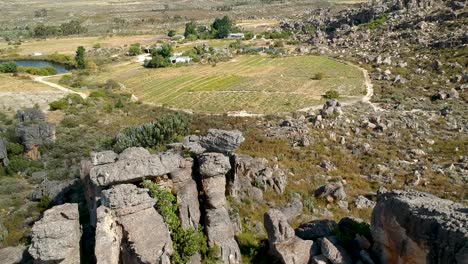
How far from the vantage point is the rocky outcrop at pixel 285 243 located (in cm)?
1616

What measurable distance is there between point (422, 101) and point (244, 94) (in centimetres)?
2329

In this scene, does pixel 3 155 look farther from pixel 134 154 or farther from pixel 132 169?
pixel 132 169

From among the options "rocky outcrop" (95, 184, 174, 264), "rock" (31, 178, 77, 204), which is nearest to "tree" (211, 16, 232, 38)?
"rock" (31, 178, 77, 204)

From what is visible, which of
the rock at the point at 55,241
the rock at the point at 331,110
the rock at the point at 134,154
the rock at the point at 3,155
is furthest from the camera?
the rock at the point at 331,110

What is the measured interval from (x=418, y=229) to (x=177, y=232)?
8684 mm

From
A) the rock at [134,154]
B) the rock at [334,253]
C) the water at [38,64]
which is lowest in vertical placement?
the water at [38,64]

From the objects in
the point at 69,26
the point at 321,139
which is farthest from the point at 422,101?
the point at 69,26

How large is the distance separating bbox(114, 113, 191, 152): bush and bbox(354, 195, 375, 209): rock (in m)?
14.6

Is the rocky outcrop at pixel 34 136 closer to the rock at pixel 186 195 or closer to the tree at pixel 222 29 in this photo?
the rock at pixel 186 195

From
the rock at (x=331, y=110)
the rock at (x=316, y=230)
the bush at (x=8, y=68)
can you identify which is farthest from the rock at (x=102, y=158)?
the bush at (x=8, y=68)

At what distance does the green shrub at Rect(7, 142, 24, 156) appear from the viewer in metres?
34.7

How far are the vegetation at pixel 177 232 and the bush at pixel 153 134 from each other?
13642mm

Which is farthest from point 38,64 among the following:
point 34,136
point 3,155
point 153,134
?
point 153,134

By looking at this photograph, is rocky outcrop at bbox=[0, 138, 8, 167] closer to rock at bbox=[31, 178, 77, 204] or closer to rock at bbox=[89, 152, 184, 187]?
rock at bbox=[31, 178, 77, 204]
